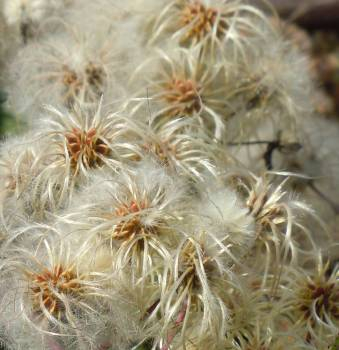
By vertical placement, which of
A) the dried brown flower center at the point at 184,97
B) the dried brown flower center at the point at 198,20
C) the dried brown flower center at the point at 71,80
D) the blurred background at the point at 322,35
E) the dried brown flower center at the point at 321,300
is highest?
the dried brown flower center at the point at 198,20

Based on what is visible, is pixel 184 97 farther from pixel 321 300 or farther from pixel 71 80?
pixel 321 300

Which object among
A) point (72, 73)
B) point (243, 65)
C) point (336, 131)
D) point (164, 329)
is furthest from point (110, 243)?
point (336, 131)

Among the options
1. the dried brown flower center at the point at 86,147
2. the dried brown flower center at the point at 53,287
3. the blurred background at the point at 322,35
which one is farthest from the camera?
the blurred background at the point at 322,35

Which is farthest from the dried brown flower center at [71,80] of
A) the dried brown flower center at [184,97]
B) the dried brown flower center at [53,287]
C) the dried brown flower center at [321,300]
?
the dried brown flower center at [321,300]

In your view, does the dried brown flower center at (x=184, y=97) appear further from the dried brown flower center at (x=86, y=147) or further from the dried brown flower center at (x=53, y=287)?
the dried brown flower center at (x=53, y=287)

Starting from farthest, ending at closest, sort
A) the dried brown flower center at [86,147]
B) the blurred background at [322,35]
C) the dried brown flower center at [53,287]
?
the blurred background at [322,35], the dried brown flower center at [86,147], the dried brown flower center at [53,287]
